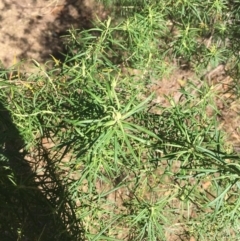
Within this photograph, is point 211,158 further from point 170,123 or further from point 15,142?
point 15,142

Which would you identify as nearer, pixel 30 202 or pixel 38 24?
pixel 30 202

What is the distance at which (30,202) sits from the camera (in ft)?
6.71

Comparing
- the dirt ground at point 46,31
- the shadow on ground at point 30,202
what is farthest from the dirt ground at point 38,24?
the shadow on ground at point 30,202

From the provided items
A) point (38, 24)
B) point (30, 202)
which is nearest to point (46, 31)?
point (38, 24)

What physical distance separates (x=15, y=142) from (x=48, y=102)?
49 centimetres

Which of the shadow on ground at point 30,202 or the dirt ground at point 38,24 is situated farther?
the dirt ground at point 38,24

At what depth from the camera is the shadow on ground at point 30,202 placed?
199 centimetres

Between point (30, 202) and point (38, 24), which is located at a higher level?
point (38, 24)

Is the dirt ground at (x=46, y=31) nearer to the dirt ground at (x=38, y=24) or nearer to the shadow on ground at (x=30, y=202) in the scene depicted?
the dirt ground at (x=38, y=24)

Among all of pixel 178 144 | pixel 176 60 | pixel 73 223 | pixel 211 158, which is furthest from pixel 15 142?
pixel 176 60

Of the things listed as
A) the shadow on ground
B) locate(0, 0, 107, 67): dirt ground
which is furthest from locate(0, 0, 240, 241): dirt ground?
the shadow on ground

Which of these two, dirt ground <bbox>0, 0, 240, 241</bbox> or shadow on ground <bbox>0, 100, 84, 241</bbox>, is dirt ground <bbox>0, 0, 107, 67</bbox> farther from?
shadow on ground <bbox>0, 100, 84, 241</bbox>

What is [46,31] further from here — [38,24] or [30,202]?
[30,202]

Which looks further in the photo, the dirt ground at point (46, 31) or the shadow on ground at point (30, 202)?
the dirt ground at point (46, 31)
